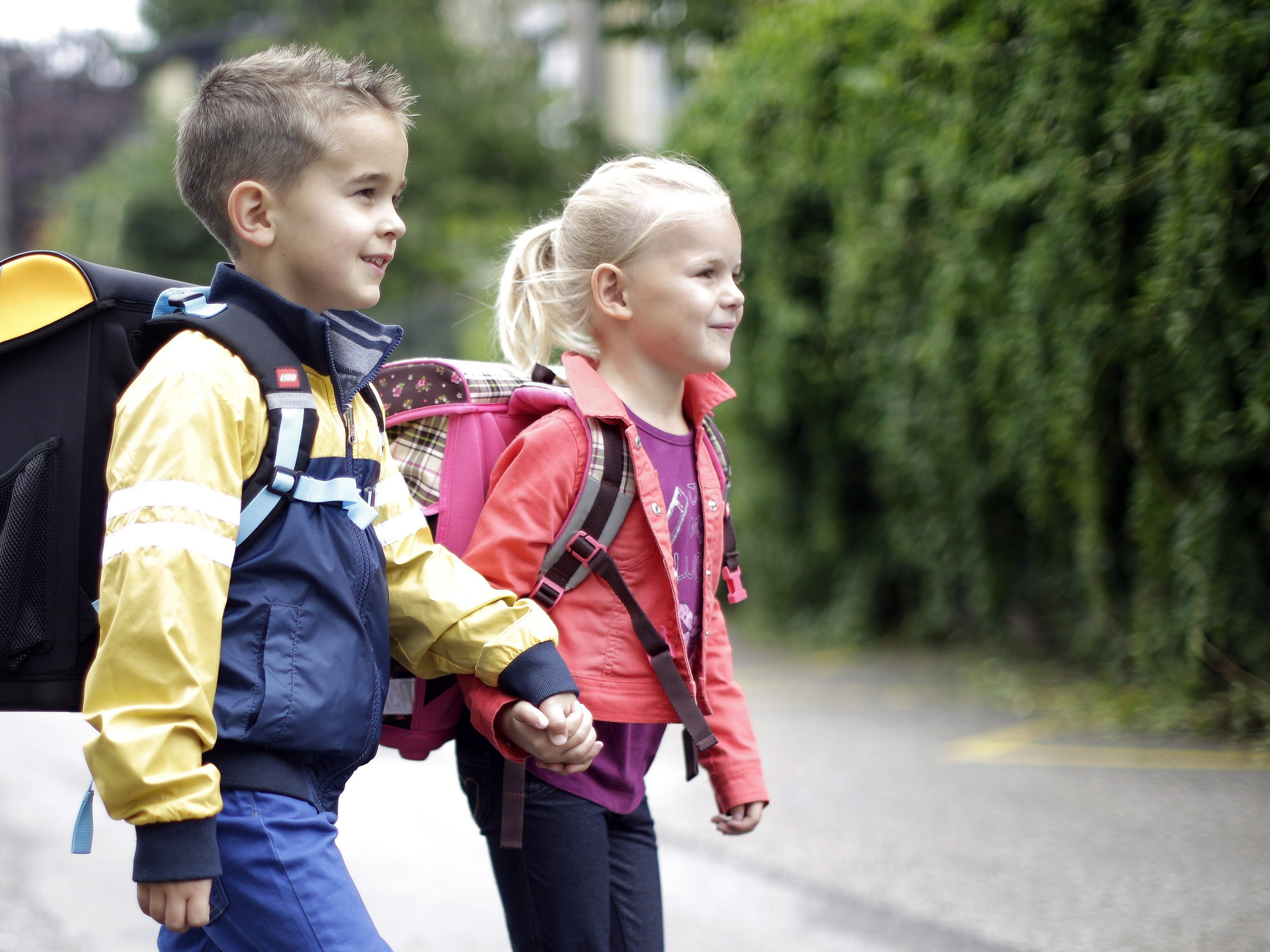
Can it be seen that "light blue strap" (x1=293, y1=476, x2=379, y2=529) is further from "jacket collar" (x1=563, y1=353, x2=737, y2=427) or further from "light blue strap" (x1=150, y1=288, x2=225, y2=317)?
"jacket collar" (x1=563, y1=353, x2=737, y2=427)

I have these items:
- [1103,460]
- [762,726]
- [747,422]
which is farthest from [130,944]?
[747,422]

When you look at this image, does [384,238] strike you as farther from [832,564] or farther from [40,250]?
[832,564]

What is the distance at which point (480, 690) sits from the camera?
6.50 feet

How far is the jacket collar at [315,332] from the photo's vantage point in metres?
1.81

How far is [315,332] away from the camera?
181 cm

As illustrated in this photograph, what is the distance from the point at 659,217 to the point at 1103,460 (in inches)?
142

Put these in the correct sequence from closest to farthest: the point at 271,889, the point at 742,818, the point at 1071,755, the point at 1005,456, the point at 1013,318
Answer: the point at 271,889, the point at 742,818, the point at 1071,755, the point at 1013,318, the point at 1005,456

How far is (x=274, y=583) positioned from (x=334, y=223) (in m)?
0.56

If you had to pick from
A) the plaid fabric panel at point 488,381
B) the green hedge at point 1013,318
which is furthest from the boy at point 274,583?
the green hedge at point 1013,318

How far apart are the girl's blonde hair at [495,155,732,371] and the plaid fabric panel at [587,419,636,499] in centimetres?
27

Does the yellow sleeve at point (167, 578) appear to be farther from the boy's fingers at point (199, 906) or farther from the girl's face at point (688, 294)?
the girl's face at point (688, 294)

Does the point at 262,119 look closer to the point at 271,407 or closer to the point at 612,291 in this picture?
the point at 271,407

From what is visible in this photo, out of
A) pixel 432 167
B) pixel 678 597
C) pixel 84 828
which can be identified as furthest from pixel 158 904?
pixel 432 167

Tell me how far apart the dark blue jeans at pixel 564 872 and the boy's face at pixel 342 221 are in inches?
32.8
